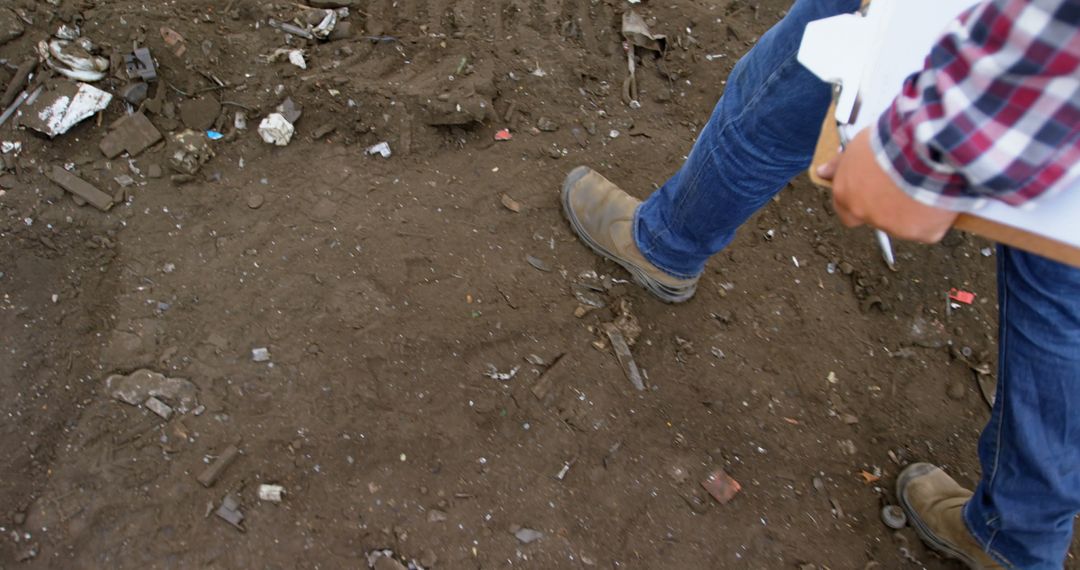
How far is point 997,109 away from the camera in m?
0.89

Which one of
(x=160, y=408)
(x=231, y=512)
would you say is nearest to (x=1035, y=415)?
(x=231, y=512)

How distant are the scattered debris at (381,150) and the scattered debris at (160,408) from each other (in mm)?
1219

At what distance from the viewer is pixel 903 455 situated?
234cm

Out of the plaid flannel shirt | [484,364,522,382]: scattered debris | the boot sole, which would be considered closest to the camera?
the plaid flannel shirt

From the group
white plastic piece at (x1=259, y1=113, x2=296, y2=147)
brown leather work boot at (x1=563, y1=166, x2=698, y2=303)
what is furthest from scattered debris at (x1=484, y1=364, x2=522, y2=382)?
white plastic piece at (x1=259, y1=113, x2=296, y2=147)

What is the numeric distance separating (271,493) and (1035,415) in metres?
2.13

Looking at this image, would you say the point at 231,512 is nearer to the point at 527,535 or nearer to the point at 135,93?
the point at 527,535

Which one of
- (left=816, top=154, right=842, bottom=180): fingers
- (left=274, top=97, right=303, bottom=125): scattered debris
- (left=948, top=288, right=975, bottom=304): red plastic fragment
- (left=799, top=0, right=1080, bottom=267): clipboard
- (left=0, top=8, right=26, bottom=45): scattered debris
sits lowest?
(left=948, top=288, right=975, bottom=304): red plastic fragment

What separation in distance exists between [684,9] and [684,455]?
226cm

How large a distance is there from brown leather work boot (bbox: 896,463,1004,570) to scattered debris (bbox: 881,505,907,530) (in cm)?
2

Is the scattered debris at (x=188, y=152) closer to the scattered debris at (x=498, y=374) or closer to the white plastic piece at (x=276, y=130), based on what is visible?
the white plastic piece at (x=276, y=130)

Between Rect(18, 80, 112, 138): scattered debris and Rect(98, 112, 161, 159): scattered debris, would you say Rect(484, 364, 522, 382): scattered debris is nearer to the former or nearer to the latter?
Rect(98, 112, 161, 159): scattered debris

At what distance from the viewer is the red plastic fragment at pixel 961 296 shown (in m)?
2.70

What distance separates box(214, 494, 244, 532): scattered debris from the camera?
1.98 m
